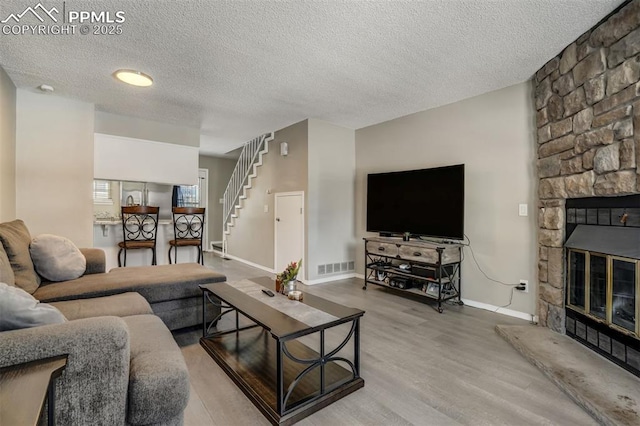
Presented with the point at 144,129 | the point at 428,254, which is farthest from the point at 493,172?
the point at 144,129

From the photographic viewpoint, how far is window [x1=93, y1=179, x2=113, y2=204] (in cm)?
567

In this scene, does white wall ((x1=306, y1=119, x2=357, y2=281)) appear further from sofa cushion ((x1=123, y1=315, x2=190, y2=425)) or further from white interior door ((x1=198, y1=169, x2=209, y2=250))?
white interior door ((x1=198, y1=169, x2=209, y2=250))

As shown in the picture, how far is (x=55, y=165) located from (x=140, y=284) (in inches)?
97.4

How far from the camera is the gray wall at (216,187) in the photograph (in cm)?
806

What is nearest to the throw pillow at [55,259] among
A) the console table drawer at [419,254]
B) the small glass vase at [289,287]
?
the small glass vase at [289,287]

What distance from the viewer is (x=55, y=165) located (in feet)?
12.3

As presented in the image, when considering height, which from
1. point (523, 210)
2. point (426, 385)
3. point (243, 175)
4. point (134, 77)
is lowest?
point (426, 385)

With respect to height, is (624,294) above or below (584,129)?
below

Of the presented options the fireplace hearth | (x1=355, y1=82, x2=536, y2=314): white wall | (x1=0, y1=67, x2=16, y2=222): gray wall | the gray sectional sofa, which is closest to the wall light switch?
(x1=355, y1=82, x2=536, y2=314): white wall

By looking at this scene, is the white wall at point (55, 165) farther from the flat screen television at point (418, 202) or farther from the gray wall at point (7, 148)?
the flat screen television at point (418, 202)

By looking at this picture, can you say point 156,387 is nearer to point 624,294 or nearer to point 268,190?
point 624,294

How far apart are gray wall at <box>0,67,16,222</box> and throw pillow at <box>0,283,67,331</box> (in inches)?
107

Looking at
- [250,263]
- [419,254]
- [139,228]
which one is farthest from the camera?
[250,263]

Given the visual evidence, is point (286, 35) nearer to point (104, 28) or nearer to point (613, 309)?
point (104, 28)
